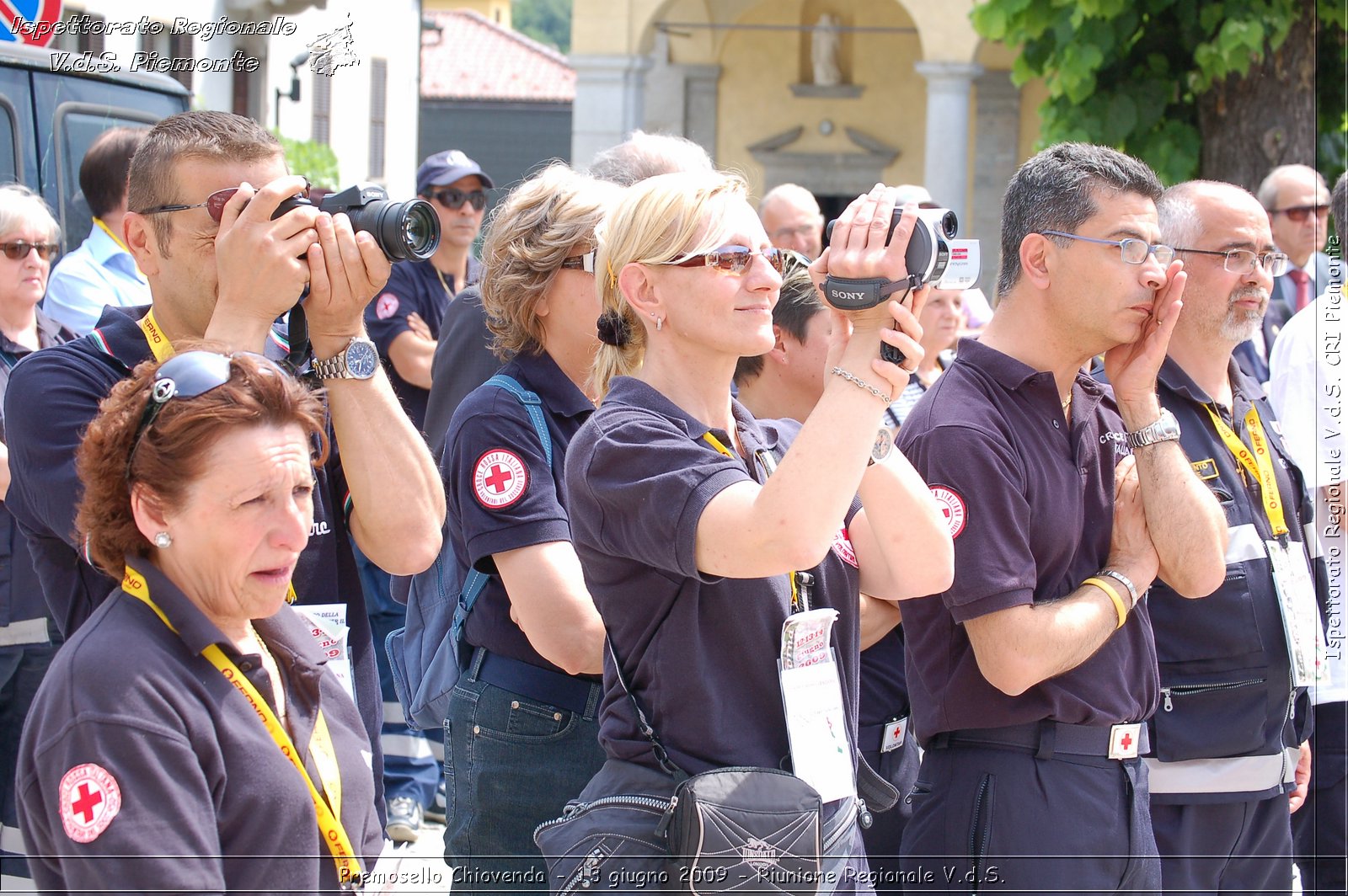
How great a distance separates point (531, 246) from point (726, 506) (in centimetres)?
119

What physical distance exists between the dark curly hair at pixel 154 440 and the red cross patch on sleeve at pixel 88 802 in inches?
14.7

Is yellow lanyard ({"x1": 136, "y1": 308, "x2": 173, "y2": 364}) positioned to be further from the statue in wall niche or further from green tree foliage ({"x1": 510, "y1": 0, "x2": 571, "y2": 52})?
green tree foliage ({"x1": 510, "y1": 0, "x2": 571, "y2": 52})

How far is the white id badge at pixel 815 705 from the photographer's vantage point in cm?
229

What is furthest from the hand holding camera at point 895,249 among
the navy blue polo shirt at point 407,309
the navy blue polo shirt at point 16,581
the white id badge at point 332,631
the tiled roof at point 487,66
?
the tiled roof at point 487,66

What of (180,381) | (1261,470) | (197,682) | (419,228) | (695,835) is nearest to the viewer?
(197,682)

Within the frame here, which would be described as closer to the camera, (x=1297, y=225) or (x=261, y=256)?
(x=261, y=256)

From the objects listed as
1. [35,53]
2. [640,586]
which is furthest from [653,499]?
[35,53]

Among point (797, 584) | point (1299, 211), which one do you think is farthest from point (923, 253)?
point (1299, 211)

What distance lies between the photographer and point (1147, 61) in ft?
32.9

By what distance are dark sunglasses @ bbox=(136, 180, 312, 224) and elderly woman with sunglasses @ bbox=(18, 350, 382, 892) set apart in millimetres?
594

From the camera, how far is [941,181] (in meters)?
18.3

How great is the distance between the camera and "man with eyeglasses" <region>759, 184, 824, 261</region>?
6969 mm

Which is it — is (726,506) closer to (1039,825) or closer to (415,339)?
(1039,825)

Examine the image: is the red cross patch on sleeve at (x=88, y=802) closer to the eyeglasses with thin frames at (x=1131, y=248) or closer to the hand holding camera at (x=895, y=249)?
the hand holding camera at (x=895, y=249)
